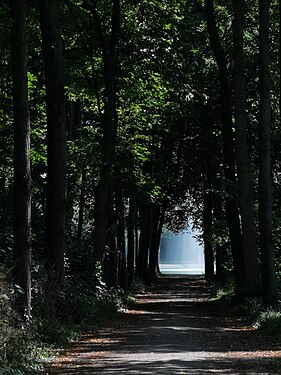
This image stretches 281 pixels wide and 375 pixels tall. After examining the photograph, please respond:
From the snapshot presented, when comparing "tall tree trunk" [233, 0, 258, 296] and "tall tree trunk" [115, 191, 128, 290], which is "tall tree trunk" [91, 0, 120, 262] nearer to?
"tall tree trunk" [233, 0, 258, 296]

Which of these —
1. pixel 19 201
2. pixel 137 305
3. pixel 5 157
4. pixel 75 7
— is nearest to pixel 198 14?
pixel 75 7

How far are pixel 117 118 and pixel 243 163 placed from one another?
16.3 feet

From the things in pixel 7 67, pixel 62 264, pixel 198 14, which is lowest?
pixel 62 264

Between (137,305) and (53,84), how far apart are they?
1396 centimetres

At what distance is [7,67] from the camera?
2508 centimetres

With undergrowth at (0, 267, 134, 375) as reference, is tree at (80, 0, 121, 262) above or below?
above

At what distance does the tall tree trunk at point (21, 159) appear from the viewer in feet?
46.3

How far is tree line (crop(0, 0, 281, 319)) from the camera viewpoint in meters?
17.3

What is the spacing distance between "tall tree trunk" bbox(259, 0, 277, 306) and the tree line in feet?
0.11

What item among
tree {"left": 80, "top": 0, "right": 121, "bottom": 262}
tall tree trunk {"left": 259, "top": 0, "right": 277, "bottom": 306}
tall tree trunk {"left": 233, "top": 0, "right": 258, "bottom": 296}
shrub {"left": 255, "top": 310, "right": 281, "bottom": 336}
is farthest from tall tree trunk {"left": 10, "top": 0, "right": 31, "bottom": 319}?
tall tree trunk {"left": 233, "top": 0, "right": 258, "bottom": 296}

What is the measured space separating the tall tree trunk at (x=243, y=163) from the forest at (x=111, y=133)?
38 millimetres

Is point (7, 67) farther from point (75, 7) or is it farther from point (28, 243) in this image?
point (28, 243)

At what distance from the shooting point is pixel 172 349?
14094 millimetres

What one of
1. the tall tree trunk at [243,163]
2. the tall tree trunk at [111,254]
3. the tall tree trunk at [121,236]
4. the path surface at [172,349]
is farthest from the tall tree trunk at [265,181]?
the tall tree trunk at [121,236]
